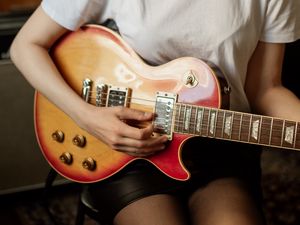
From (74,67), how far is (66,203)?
0.79 m

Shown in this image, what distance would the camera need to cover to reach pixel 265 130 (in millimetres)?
981

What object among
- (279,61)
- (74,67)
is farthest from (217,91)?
(74,67)

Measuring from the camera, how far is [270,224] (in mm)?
1738

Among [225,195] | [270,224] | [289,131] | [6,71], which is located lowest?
[270,224]

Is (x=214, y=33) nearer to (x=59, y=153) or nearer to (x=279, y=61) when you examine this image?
(x=279, y=61)

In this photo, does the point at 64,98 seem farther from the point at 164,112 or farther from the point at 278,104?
the point at 278,104

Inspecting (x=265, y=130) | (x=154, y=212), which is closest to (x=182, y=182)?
(x=154, y=212)

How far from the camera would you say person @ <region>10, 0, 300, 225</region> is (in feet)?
3.38

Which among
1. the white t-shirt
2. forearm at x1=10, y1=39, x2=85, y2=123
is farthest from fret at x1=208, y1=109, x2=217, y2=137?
forearm at x1=10, y1=39, x2=85, y2=123

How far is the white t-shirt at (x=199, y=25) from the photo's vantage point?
103cm

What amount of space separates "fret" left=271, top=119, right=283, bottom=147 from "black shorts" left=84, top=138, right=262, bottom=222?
139mm

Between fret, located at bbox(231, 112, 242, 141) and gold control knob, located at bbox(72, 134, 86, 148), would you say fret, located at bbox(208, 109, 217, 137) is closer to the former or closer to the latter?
fret, located at bbox(231, 112, 242, 141)

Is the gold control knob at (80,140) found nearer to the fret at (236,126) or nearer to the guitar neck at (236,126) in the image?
the guitar neck at (236,126)

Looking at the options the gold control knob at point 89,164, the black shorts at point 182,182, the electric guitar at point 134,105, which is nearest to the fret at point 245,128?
the electric guitar at point 134,105
